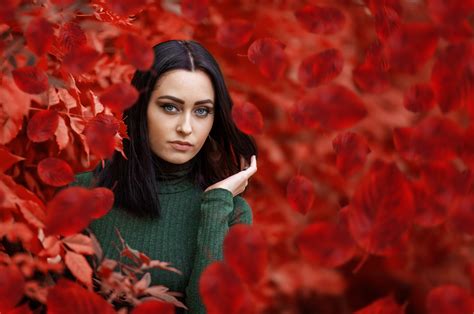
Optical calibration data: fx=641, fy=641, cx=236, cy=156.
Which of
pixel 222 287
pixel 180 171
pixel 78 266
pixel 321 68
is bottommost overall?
pixel 180 171

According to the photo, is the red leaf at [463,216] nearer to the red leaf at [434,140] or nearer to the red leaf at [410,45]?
the red leaf at [434,140]

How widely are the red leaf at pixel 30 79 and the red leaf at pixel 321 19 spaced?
609mm

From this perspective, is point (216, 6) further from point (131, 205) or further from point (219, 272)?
point (219, 272)

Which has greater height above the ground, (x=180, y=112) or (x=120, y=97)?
(x=120, y=97)

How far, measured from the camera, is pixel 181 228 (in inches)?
74.8

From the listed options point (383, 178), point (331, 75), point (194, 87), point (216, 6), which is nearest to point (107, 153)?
point (194, 87)

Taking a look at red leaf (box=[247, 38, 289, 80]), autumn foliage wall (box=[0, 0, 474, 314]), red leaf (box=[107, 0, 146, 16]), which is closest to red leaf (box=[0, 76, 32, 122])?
autumn foliage wall (box=[0, 0, 474, 314])

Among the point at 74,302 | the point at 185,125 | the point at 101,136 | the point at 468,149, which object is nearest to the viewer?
the point at 468,149

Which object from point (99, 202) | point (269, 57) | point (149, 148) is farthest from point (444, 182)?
point (149, 148)

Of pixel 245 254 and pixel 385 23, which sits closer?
pixel 245 254

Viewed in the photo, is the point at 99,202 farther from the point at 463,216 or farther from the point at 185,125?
the point at 463,216

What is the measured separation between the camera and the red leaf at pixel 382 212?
120 cm

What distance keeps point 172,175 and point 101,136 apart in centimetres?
37

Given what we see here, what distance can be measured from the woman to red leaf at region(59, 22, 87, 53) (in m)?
0.21
